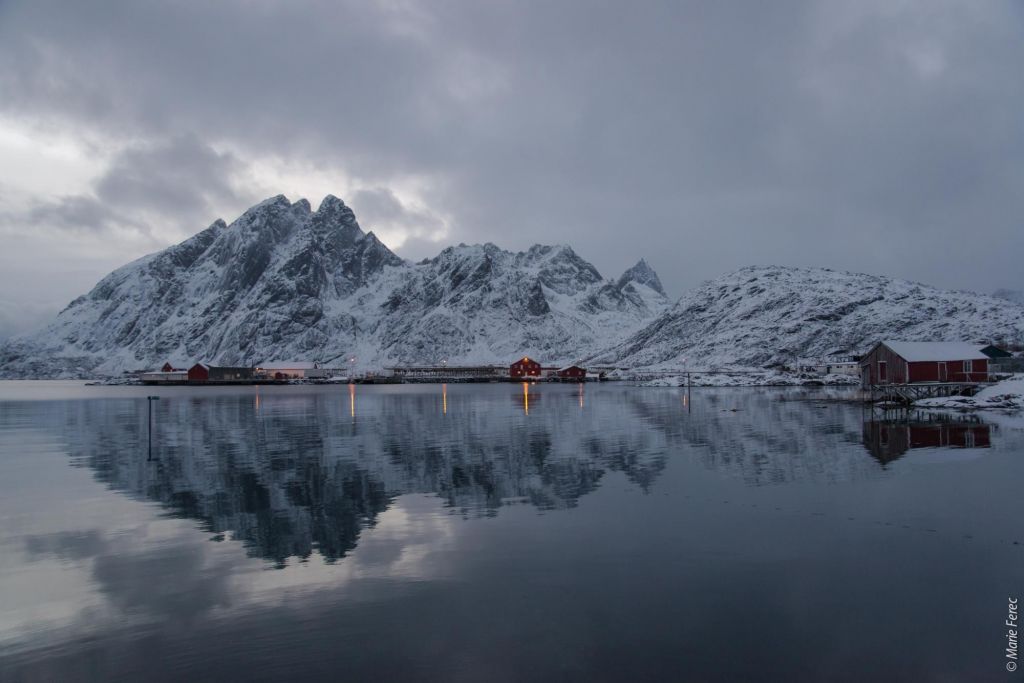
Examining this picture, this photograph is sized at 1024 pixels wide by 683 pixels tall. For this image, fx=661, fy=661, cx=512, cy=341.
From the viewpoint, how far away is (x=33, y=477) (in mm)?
29828

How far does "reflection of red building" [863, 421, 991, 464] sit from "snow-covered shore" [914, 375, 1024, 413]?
55.4ft

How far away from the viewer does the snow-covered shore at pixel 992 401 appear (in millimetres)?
61969

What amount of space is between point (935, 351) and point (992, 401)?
24247 millimetres

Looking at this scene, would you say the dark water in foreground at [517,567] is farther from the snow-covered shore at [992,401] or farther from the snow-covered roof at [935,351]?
the snow-covered roof at [935,351]

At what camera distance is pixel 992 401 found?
211ft

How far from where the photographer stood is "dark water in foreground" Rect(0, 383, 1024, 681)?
11070 mm

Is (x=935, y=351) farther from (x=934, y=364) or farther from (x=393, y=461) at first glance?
(x=393, y=461)

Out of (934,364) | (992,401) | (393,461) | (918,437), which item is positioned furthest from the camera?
(934,364)

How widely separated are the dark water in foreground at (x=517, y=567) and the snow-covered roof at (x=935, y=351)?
196 feet

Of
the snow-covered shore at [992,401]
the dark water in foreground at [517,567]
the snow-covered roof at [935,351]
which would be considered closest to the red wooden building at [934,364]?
the snow-covered roof at [935,351]

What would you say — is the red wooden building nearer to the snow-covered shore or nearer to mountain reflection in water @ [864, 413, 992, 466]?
the snow-covered shore

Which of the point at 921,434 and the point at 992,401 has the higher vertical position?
the point at 992,401

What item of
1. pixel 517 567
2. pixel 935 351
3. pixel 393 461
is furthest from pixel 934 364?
pixel 517 567

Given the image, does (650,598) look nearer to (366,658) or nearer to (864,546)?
(366,658)
